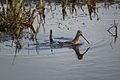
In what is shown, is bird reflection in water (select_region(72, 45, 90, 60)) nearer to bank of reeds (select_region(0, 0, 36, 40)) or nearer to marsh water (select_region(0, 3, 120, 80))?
marsh water (select_region(0, 3, 120, 80))

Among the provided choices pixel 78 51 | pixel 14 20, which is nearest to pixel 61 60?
pixel 78 51

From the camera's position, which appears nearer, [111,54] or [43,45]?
[111,54]

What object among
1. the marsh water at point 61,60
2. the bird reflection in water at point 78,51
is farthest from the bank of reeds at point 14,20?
the bird reflection in water at point 78,51

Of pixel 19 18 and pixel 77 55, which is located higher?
pixel 19 18

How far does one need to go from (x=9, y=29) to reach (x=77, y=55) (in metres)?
2.12

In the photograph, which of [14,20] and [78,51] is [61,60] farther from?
[14,20]

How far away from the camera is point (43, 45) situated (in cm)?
531

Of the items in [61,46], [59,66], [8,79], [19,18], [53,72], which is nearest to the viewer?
[8,79]

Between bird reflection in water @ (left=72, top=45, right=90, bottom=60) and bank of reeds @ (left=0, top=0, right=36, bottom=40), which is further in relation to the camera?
bank of reeds @ (left=0, top=0, right=36, bottom=40)

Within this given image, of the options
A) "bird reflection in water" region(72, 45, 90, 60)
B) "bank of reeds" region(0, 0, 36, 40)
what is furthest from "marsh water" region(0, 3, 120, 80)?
"bank of reeds" region(0, 0, 36, 40)

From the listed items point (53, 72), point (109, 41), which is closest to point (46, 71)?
point (53, 72)

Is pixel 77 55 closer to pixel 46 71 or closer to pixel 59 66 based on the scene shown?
pixel 59 66

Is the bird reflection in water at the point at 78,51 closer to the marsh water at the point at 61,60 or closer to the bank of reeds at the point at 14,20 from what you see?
the marsh water at the point at 61,60

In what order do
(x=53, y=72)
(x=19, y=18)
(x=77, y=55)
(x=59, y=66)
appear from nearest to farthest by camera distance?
(x=53, y=72)
(x=59, y=66)
(x=77, y=55)
(x=19, y=18)
